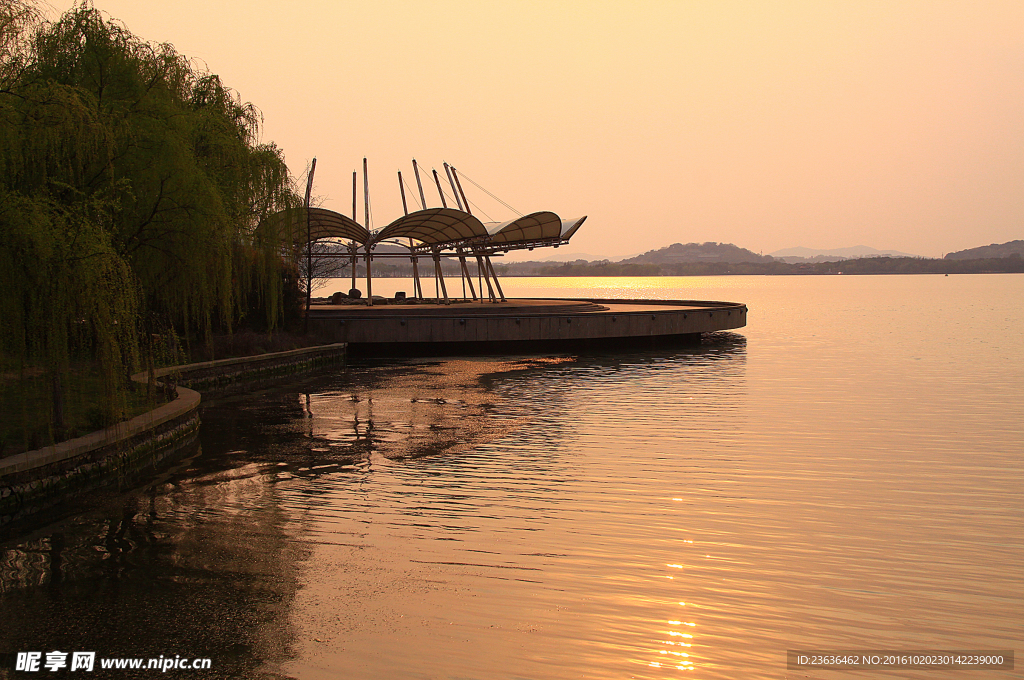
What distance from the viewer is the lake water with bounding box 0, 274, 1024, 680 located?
6.96 meters

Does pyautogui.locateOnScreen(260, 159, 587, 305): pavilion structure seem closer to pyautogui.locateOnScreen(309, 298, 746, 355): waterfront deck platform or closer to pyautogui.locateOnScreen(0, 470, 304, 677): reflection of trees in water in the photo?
pyautogui.locateOnScreen(309, 298, 746, 355): waterfront deck platform

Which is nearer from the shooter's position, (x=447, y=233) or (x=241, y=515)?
(x=241, y=515)

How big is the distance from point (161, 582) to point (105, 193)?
305 inches

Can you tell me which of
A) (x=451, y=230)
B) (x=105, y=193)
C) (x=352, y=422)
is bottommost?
(x=352, y=422)

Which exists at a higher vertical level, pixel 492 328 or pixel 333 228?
pixel 333 228

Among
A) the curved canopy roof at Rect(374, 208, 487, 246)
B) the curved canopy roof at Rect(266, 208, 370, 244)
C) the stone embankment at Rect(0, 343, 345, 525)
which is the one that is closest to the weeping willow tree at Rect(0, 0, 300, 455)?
the stone embankment at Rect(0, 343, 345, 525)

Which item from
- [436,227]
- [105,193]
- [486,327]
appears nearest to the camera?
[105,193]

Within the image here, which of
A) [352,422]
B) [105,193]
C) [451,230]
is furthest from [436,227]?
[105,193]

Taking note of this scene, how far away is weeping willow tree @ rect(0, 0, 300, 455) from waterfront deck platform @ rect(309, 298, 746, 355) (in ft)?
44.2

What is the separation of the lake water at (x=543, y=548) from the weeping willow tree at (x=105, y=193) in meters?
2.43

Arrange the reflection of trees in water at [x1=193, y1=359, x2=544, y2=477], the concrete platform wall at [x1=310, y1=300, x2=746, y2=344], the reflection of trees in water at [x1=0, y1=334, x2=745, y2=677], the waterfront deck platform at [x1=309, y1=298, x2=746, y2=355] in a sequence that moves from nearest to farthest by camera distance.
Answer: the reflection of trees in water at [x1=0, y1=334, x2=745, y2=677], the reflection of trees in water at [x1=193, y1=359, x2=544, y2=477], the concrete platform wall at [x1=310, y1=300, x2=746, y2=344], the waterfront deck platform at [x1=309, y1=298, x2=746, y2=355]

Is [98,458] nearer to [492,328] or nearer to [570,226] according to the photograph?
[492,328]

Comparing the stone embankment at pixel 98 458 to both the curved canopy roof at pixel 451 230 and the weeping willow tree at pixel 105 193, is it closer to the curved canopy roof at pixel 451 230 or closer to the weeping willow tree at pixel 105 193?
Result: the weeping willow tree at pixel 105 193

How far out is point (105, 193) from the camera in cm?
1356
